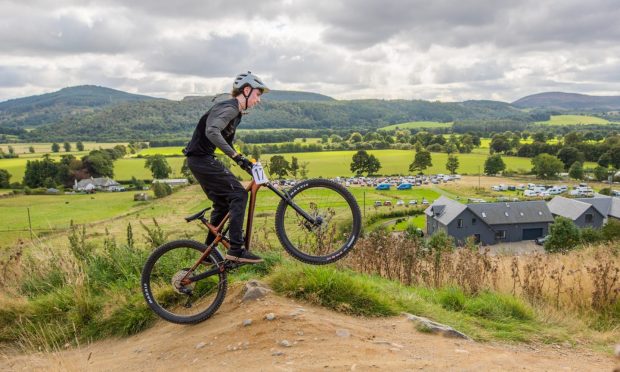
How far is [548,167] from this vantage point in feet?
248

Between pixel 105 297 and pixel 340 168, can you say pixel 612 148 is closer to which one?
pixel 340 168

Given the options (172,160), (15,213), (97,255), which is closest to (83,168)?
(172,160)

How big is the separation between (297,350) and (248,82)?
3596mm

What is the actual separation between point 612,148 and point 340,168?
51179mm

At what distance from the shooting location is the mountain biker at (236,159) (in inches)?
241

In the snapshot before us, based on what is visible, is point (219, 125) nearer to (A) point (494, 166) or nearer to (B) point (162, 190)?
(B) point (162, 190)

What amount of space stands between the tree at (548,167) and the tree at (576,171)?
167 cm

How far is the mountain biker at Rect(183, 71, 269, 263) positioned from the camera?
241 inches

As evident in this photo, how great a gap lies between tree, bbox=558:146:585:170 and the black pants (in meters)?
90.4

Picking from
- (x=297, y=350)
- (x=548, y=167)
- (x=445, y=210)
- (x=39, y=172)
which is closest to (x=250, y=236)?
(x=297, y=350)

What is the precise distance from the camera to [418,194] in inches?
2432

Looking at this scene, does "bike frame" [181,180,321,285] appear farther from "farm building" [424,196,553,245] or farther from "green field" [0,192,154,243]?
"farm building" [424,196,553,245]

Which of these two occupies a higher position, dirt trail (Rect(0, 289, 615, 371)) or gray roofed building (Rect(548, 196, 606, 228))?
dirt trail (Rect(0, 289, 615, 371))

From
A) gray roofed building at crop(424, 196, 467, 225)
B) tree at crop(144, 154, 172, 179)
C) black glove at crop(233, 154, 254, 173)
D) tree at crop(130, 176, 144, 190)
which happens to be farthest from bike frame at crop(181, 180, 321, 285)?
tree at crop(144, 154, 172, 179)
